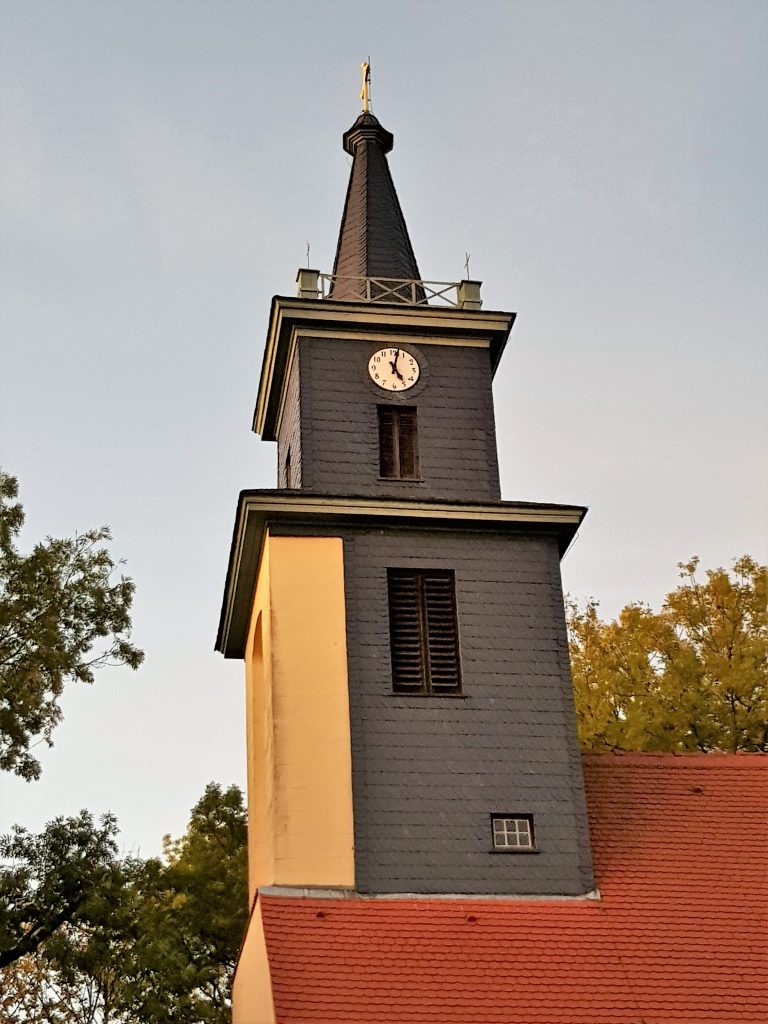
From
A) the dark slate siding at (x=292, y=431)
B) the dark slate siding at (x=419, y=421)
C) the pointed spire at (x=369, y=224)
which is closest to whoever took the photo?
the dark slate siding at (x=419, y=421)

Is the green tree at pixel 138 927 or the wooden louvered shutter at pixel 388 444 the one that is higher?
the wooden louvered shutter at pixel 388 444

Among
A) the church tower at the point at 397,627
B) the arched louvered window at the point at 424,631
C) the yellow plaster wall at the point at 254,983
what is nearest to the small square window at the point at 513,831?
the church tower at the point at 397,627

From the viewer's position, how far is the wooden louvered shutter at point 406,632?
2012 cm

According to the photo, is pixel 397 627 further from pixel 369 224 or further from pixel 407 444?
pixel 369 224

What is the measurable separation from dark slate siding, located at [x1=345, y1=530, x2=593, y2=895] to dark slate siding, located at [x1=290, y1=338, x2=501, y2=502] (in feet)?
3.39

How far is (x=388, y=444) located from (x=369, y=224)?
16.2 ft

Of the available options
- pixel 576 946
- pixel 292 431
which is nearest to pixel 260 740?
pixel 292 431

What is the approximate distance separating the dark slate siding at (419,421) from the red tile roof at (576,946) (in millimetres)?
5248

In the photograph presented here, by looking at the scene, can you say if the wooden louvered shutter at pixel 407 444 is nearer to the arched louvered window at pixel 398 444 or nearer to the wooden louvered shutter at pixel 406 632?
the arched louvered window at pixel 398 444

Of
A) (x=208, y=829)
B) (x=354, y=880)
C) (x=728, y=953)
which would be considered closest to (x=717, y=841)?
(x=728, y=953)

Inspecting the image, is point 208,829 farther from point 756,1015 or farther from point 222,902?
point 756,1015

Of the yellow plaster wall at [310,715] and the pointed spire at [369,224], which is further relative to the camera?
the pointed spire at [369,224]

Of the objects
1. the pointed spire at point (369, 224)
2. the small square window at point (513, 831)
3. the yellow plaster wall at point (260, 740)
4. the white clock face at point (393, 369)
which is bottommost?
the small square window at point (513, 831)

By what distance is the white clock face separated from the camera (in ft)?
74.0
